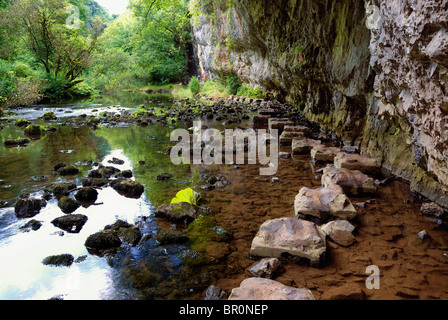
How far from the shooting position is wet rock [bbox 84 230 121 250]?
3113mm

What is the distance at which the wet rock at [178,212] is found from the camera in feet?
12.1

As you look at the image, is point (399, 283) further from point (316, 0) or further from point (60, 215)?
point (316, 0)

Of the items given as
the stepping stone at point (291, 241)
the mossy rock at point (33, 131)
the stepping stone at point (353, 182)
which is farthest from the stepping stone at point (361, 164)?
the mossy rock at point (33, 131)

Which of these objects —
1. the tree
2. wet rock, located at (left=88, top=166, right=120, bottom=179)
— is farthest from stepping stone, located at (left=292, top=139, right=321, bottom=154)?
the tree

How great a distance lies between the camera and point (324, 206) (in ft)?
11.9

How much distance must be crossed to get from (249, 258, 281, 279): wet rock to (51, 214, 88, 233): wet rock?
2.25 meters

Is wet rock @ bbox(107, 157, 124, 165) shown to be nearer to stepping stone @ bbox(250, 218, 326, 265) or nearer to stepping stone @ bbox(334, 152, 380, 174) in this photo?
stepping stone @ bbox(250, 218, 326, 265)

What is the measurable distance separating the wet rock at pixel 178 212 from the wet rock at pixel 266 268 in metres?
1.24

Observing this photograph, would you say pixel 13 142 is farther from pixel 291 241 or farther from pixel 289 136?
pixel 291 241

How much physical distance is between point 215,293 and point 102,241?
57.8 inches

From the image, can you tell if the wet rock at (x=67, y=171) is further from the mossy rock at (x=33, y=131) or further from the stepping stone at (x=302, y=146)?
the mossy rock at (x=33, y=131)

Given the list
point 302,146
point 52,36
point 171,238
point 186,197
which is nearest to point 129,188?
point 186,197
